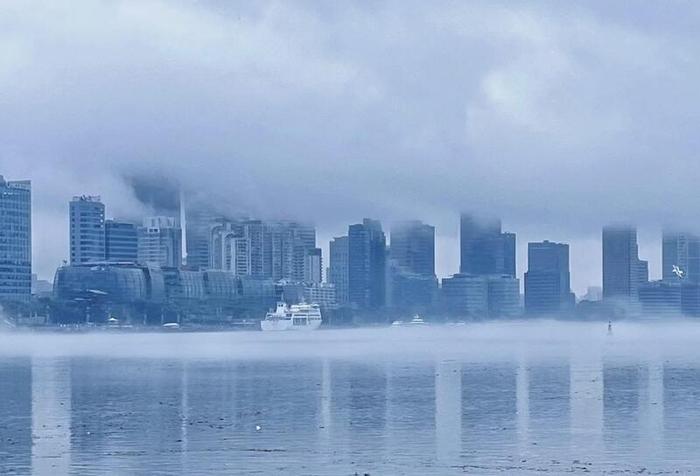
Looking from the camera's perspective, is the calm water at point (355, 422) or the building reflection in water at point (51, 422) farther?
the building reflection in water at point (51, 422)

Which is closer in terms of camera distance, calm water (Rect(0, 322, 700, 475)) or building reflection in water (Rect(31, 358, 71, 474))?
calm water (Rect(0, 322, 700, 475))

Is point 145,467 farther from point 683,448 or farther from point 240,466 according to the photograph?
point 683,448

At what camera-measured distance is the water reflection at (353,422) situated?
53.5m

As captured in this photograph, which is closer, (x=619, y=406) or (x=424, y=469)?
(x=424, y=469)

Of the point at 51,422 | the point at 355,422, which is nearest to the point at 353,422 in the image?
the point at 355,422

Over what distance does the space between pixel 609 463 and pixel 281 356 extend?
121 meters

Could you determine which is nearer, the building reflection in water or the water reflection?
the water reflection

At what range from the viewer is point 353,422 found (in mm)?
69000

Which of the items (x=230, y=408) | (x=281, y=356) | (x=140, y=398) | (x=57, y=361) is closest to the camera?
(x=230, y=408)

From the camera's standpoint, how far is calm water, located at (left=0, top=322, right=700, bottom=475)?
174ft

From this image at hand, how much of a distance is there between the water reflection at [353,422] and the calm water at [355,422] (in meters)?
0.10

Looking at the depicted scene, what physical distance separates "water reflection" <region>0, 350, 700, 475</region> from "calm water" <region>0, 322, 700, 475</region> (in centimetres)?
10

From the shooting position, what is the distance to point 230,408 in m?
78.3

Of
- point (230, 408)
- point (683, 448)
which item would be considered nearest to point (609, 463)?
point (683, 448)
